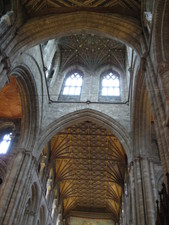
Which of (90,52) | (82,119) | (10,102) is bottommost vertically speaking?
(82,119)

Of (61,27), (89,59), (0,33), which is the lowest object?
(0,33)

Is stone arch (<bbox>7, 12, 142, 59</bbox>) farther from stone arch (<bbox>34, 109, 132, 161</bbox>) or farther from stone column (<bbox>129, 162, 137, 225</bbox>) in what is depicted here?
stone column (<bbox>129, 162, 137, 225</bbox>)

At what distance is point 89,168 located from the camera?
19234mm

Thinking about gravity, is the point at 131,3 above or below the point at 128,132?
above

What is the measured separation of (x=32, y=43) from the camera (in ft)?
30.5

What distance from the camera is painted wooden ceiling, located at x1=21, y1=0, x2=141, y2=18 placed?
9.24 m

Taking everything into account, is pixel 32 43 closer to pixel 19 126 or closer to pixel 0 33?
pixel 0 33

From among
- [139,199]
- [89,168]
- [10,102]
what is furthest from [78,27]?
[89,168]

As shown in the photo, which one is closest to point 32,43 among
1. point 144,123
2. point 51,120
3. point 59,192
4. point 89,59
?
point 51,120

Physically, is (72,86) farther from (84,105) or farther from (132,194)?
(132,194)

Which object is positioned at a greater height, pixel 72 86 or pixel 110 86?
pixel 110 86

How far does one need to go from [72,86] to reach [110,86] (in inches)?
109

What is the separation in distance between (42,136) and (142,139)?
537 centimetres

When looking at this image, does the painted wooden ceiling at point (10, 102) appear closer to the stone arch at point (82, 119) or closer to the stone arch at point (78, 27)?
the stone arch at point (82, 119)
